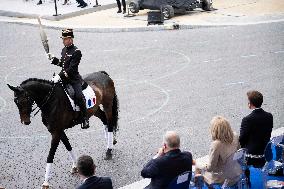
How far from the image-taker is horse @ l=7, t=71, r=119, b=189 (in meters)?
10.3

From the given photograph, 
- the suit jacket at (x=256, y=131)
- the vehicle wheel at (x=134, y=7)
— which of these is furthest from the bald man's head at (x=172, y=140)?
the vehicle wheel at (x=134, y=7)

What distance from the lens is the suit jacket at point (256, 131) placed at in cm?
937

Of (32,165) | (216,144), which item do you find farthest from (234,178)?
(32,165)

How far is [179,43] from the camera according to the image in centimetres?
2223

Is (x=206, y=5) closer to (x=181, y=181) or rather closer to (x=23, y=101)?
(x=23, y=101)

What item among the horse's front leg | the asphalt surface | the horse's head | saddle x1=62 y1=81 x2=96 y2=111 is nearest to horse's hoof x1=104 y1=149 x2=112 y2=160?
the asphalt surface

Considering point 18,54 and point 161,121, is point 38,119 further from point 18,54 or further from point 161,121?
point 18,54

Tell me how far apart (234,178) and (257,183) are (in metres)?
1.45

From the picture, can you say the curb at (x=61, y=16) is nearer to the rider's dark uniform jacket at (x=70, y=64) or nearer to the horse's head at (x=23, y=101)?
the rider's dark uniform jacket at (x=70, y=64)

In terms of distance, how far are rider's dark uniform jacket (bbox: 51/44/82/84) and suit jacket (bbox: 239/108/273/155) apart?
3.77 m

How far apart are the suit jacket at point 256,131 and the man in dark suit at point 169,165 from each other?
1.75 metres

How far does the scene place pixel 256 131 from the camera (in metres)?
9.41

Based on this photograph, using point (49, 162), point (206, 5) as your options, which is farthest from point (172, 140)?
point (206, 5)

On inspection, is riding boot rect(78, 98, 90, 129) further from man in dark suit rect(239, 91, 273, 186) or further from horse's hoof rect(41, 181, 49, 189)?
man in dark suit rect(239, 91, 273, 186)
